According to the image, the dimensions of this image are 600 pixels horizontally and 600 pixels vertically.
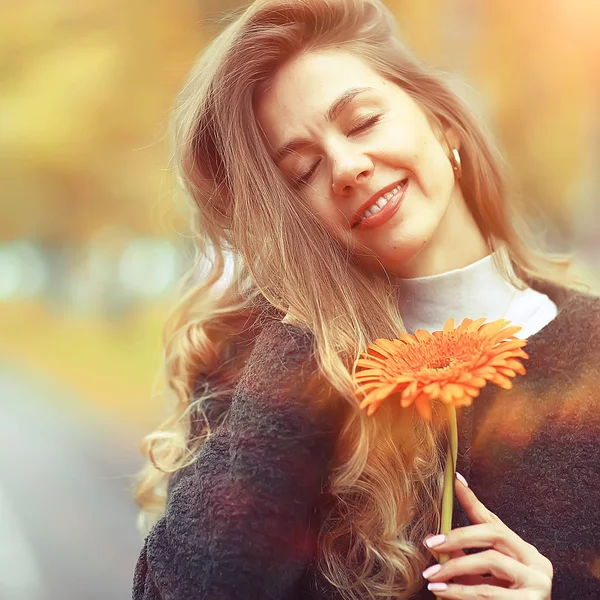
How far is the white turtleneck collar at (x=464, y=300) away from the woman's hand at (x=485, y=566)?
143 millimetres

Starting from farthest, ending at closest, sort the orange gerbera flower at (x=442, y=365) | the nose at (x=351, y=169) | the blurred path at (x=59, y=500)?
the blurred path at (x=59, y=500) < the nose at (x=351, y=169) < the orange gerbera flower at (x=442, y=365)

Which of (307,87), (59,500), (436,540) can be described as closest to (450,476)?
(436,540)

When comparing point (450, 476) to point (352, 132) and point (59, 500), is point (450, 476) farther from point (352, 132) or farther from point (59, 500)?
point (59, 500)

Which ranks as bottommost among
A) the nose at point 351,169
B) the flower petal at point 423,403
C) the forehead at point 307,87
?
the flower petal at point 423,403

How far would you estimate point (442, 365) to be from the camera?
339 millimetres

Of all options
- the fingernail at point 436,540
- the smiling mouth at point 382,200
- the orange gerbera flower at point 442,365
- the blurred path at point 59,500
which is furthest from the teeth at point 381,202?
the blurred path at point 59,500

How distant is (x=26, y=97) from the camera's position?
23.1 inches

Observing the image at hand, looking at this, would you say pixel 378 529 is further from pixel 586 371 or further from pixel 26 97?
pixel 26 97

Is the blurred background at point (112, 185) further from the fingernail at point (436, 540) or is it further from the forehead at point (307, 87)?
the fingernail at point (436, 540)

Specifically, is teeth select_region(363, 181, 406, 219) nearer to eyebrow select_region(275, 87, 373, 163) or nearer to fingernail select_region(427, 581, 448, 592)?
eyebrow select_region(275, 87, 373, 163)

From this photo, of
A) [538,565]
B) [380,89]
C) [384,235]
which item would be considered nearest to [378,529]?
[538,565]

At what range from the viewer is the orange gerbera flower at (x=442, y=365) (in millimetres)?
308

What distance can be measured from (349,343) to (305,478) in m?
0.09

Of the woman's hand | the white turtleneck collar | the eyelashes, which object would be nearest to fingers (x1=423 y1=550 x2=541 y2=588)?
the woman's hand
